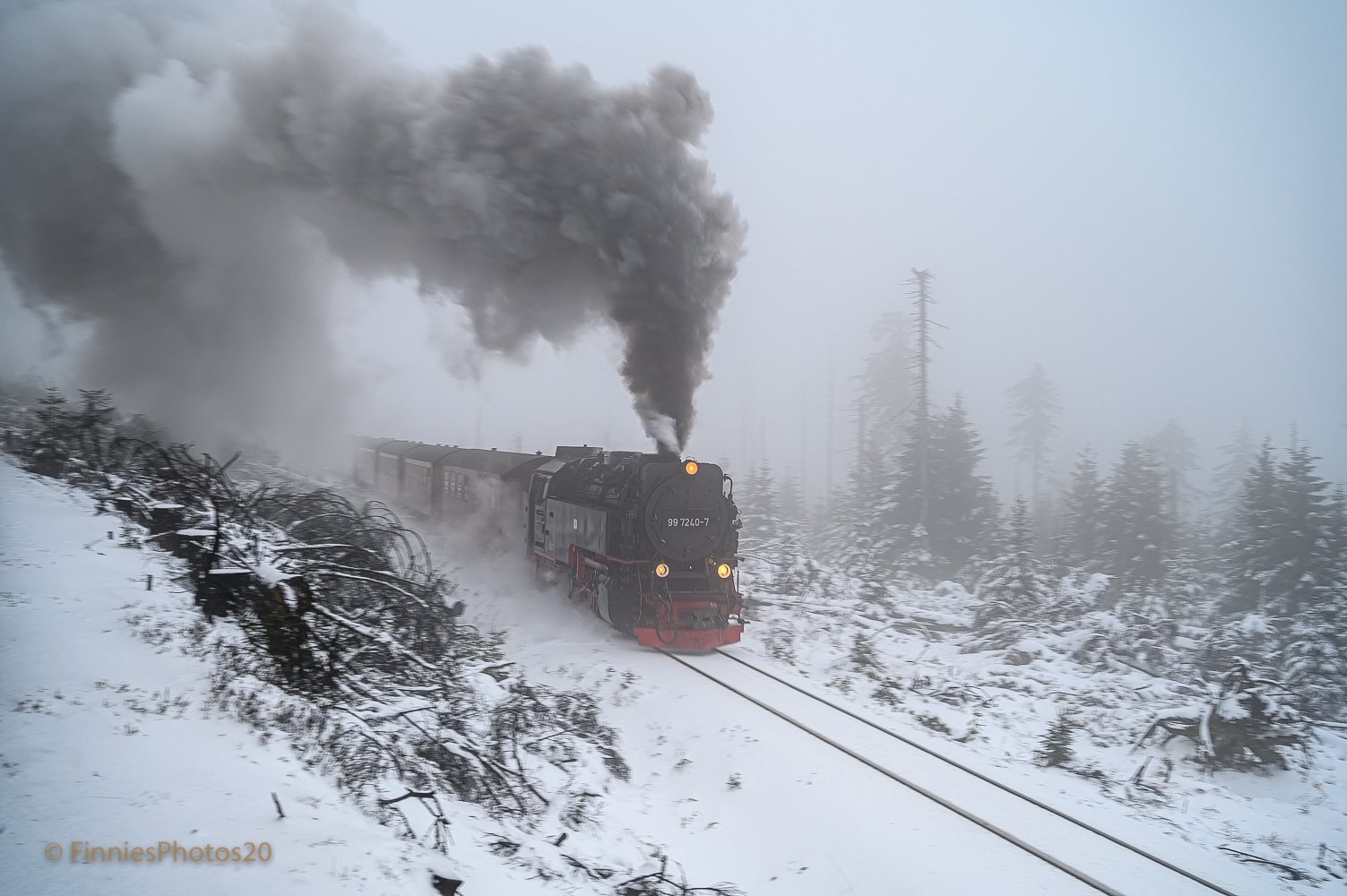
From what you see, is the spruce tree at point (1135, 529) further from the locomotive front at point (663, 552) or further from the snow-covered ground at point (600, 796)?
the locomotive front at point (663, 552)

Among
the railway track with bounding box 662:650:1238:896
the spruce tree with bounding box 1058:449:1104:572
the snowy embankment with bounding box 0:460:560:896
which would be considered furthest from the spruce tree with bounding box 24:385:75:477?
the spruce tree with bounding box 1058:449:1104:572

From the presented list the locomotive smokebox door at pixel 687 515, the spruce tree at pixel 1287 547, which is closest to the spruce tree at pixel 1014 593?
the spruce tree at pixel 1287 547

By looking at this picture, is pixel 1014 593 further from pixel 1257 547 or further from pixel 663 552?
pixel 663 552

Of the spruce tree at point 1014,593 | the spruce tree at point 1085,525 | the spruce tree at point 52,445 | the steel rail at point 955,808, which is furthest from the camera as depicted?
the spruce tree at point 1085,525

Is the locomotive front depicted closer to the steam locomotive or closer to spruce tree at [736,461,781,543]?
the steam locomotive

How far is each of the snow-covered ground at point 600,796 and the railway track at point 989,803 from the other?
0.18 meters

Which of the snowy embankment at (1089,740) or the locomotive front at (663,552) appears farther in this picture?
the locomotive front at (663,552)

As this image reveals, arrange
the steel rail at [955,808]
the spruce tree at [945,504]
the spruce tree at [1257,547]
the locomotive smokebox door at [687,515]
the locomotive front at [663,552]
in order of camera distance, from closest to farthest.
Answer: the steel rail at [955,808] < the locomotive front at [663,552] < the locomotive smokebox door at [687,515] < the spruce tree at [1257,547] < the spruce tree at [945,504]

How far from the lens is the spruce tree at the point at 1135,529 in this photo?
67.6 feet

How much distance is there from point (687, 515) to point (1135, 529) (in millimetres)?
17876

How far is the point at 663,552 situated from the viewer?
10.2 m

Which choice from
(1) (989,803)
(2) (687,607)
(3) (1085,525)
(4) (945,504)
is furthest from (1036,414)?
(1) (989,803)

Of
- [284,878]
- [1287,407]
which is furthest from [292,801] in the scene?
[1287,407]

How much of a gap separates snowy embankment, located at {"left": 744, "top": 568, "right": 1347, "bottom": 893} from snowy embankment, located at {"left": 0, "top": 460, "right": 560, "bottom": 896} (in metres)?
5.42
